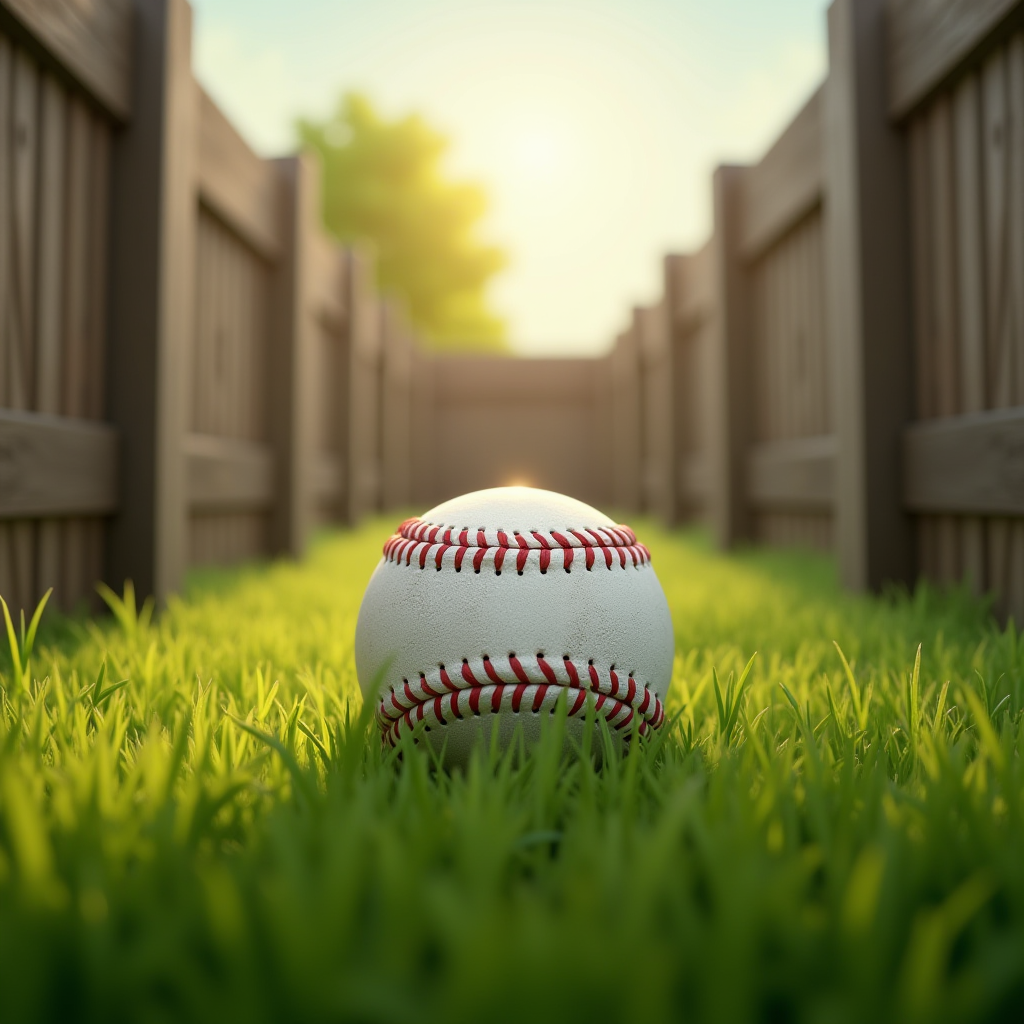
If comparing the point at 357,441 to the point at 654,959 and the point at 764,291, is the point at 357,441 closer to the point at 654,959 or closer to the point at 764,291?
the point at 764,291

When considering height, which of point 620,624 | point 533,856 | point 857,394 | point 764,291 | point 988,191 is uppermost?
point 764,291

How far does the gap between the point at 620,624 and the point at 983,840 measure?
0.63 meters

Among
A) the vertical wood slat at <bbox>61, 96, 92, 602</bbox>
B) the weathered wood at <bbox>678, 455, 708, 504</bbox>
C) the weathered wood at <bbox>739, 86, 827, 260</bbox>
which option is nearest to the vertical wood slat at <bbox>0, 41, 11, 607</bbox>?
the vertical wood slat at <bbox>61, 96, 92, 602</bbox>

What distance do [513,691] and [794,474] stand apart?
348 centimetres

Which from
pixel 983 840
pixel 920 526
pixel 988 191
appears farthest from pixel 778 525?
pixel 983 840

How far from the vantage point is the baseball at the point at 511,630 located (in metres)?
1.47

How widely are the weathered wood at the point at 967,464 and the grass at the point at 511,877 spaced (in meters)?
1.18

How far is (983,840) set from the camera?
1020 mm

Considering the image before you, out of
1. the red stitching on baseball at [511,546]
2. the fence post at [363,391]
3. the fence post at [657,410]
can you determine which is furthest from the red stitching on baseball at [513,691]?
the fence post at [657,410]

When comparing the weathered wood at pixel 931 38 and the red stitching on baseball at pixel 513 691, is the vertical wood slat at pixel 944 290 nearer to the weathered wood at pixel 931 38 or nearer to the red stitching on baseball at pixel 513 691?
the weathered wood at pixel 931 38

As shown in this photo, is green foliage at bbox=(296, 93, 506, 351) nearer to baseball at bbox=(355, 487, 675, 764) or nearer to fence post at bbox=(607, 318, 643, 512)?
fence post at bbox=(607, 318, 643, 512)

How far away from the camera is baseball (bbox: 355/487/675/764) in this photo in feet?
4.81

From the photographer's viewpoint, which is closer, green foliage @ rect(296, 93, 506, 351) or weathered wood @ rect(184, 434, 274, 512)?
weathered wood @ rect(184, 434, 274, 512)

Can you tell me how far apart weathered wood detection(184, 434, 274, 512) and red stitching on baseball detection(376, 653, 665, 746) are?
254cm
